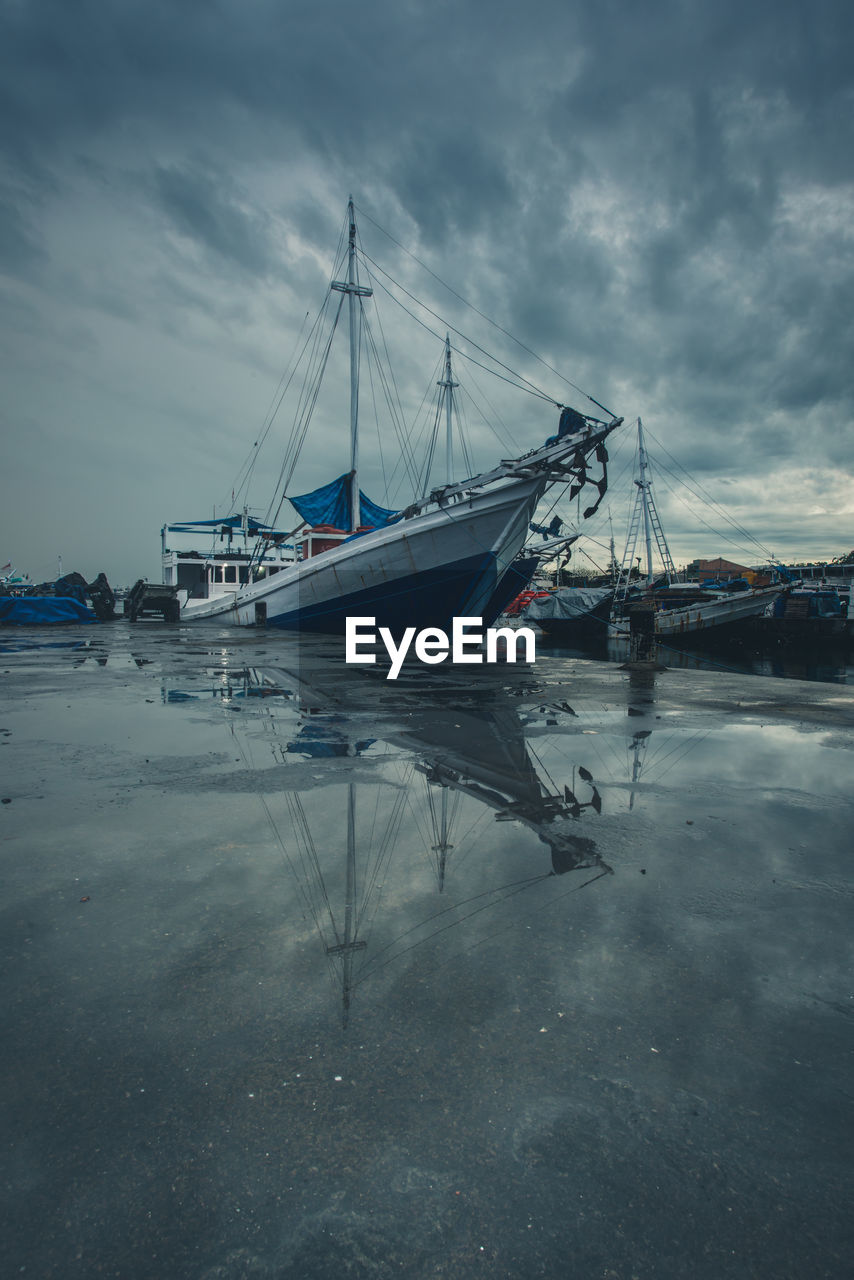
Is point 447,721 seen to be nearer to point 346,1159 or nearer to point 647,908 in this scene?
point 647,908

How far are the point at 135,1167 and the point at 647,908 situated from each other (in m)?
2.23

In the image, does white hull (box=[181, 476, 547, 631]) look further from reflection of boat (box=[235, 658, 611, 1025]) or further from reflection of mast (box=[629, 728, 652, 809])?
reflection of mast (box=[629, 728, 652, 809])

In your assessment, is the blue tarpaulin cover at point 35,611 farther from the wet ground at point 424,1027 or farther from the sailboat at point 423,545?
the wet ground at point 424,1027

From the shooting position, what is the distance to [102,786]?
478cm

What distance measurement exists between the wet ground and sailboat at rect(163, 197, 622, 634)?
45.8 feet

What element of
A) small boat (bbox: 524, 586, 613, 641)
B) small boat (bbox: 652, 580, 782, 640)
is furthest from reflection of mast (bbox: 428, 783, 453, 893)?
small boat (bbox: 524, 586, 613, 641)

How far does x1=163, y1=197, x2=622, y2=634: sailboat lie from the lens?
59.3 feet

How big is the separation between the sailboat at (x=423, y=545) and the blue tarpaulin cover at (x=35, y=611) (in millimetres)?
12961

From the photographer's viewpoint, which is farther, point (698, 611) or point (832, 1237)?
point (698, 611)

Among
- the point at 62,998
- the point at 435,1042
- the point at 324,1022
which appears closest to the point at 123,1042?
the point at 62,998

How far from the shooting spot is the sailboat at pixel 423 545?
18062mm

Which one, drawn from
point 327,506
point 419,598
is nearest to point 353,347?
point 327,506

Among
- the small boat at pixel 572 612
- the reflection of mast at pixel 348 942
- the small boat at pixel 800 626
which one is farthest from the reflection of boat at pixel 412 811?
the small boat at pixel 800 626

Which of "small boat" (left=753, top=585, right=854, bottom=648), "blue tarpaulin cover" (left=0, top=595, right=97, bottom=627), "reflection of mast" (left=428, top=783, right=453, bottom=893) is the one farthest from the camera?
"small boat" (left=753, top=585, right=854, bottom=648)
